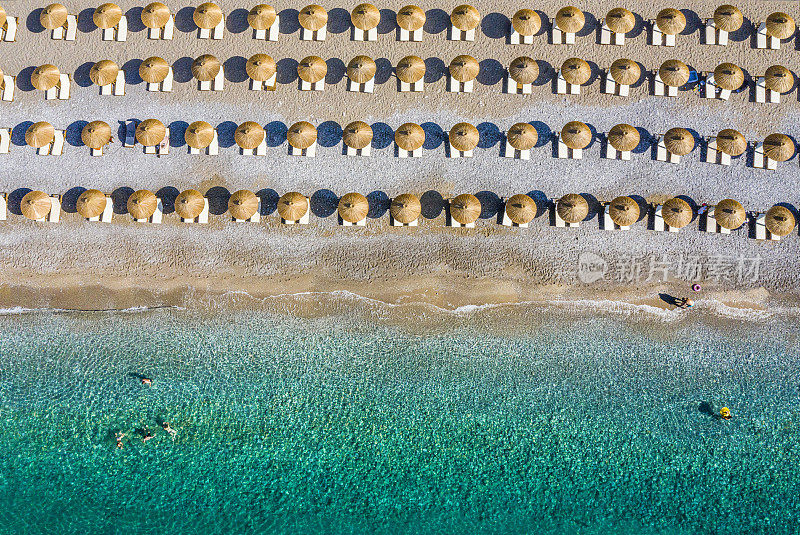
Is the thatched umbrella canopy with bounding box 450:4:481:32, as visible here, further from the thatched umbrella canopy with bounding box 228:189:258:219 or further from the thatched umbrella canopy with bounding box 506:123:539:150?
the thatched umbrella canopy with bounding box 228:189:258:219

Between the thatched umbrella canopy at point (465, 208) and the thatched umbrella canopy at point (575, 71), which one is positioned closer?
the thatched umbrella canopy at point (465, 208)

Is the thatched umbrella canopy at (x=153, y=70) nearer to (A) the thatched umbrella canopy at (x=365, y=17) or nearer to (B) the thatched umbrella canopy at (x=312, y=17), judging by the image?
(B) the thatched umbrella canopy at (x=312, y=17)

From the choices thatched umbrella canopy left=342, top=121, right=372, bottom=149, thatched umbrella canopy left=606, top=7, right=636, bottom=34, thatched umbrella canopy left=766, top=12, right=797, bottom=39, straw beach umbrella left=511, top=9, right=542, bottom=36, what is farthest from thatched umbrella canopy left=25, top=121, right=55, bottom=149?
thatched umbrella canopy left=766, top=12, right=797, bottom=39

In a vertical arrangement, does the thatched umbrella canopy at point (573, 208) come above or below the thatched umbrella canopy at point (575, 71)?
below

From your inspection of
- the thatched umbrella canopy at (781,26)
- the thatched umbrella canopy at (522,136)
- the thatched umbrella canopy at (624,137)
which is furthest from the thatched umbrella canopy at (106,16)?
the thatched umbrella canopy at (781,26)

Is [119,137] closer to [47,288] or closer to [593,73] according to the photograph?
[47,288]

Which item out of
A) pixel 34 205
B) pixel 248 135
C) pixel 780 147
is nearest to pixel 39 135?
pixel 34 205
